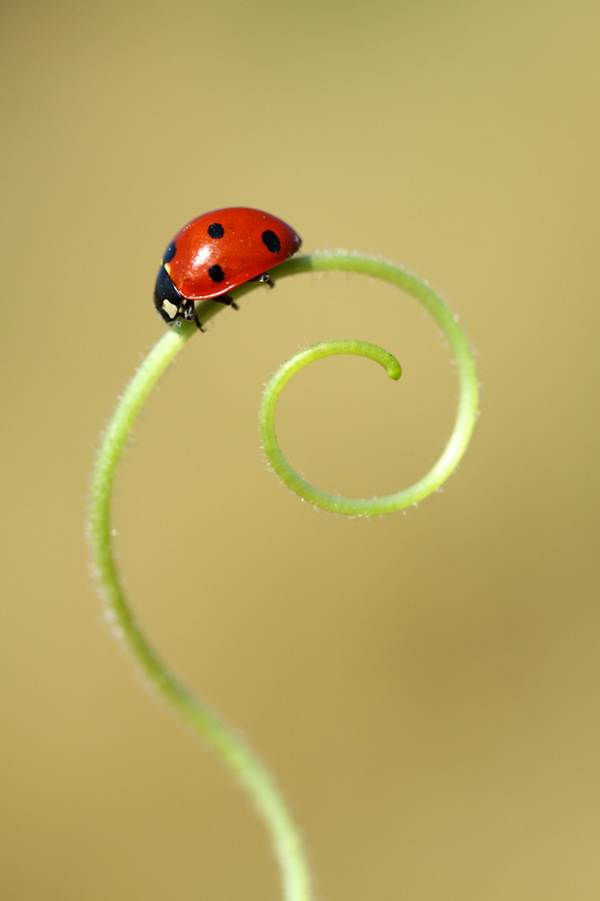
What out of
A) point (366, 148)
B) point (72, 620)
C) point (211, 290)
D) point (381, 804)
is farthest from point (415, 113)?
point (211, 290)

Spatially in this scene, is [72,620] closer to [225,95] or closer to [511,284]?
[511,284]

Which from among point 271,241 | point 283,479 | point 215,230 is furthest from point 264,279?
point 283,479

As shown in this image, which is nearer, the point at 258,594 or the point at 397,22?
the point at 258,594

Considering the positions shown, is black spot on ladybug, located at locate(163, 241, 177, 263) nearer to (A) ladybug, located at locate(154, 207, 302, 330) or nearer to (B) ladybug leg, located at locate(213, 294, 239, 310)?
(A) ladybug, located at locate(154, 207, 302, 330)

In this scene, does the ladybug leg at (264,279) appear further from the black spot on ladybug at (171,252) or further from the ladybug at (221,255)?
the black spot on ladybug at (171,252)

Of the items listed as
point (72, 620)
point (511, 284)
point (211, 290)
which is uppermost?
point (511, 284)

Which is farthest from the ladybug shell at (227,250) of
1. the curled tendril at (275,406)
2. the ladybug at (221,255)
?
the curled tendril at (275,406)

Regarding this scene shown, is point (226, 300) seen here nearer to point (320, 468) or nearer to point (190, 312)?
point (190, 312)

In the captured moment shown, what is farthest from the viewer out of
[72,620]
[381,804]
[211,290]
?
[72,620]

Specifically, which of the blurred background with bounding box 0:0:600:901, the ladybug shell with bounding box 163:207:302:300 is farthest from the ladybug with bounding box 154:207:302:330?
the blurred background with bounding box 0:0:600:901
